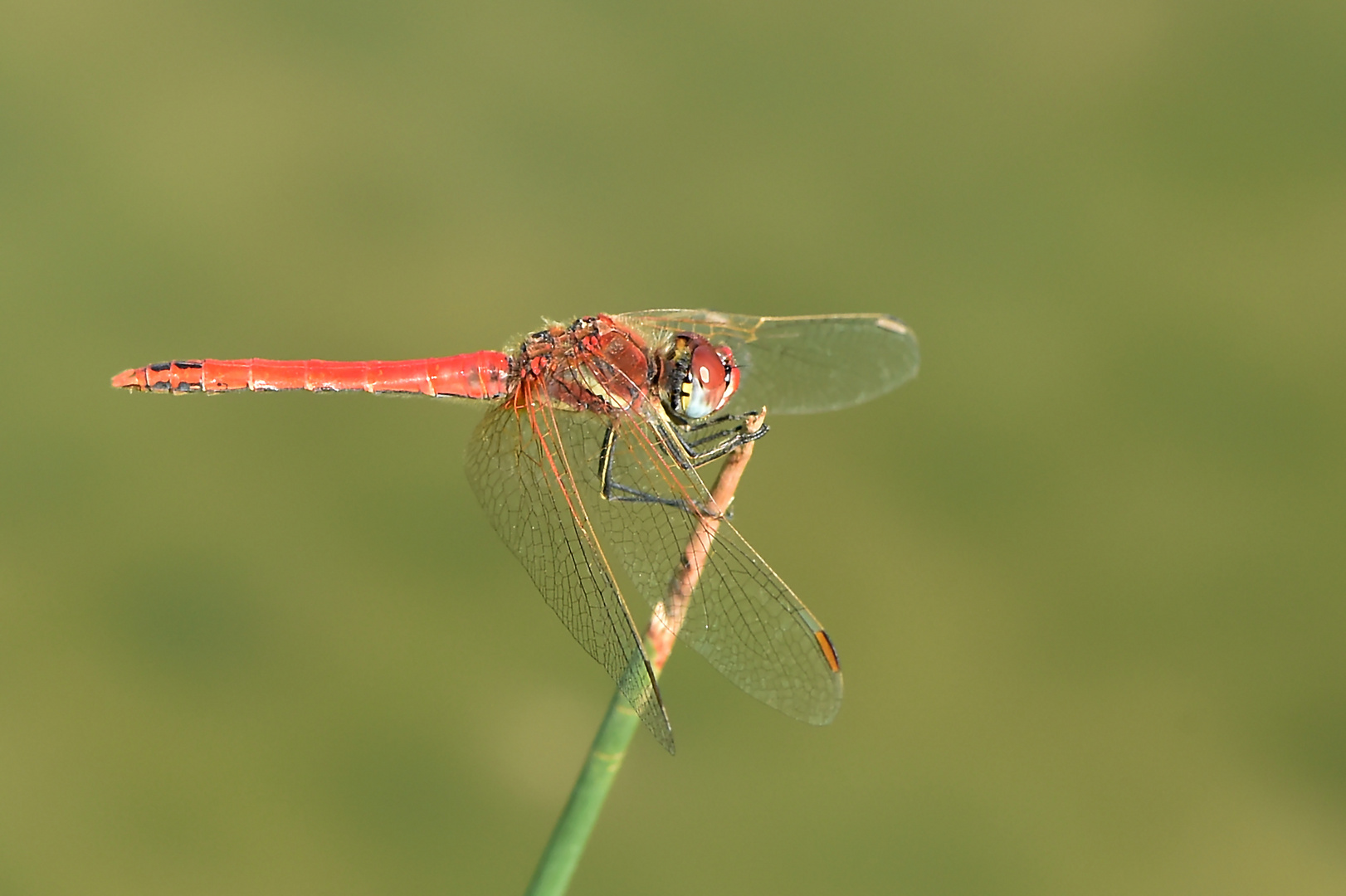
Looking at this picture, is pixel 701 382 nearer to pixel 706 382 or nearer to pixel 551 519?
pixel 706 382

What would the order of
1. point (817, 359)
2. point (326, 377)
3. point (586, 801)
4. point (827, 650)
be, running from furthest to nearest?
point (817, 359), point (326, 377), point (827, 650), point (586, 801)

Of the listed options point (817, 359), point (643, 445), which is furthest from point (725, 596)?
point (817, 359)

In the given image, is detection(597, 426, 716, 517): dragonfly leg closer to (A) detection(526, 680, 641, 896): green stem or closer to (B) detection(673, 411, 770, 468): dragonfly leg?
(B) detection(673, 411, 770, 468): dragonfly leg

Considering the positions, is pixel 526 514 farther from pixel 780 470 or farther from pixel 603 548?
pixel 780 470

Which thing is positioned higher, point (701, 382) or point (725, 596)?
point (701, 382)

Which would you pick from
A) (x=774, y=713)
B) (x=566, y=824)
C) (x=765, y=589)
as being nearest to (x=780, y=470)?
(x=774, y=713)

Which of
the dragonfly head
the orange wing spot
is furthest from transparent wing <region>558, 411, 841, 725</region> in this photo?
the dragonfly head

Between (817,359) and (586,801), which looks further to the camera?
(817,359)
